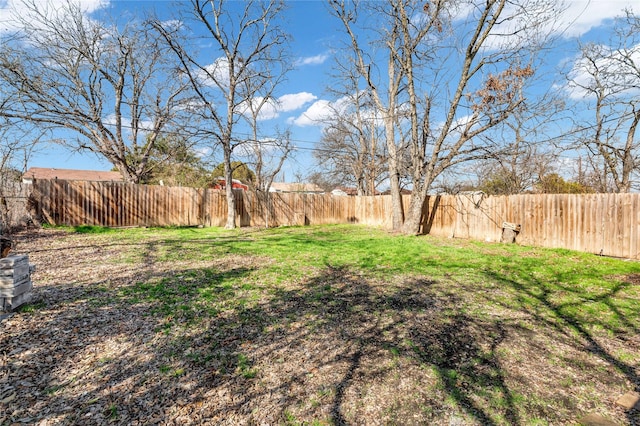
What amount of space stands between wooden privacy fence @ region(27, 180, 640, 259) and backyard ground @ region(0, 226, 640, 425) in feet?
7.74

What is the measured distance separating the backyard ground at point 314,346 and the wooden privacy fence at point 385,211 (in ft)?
7.74

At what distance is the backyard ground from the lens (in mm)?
1955

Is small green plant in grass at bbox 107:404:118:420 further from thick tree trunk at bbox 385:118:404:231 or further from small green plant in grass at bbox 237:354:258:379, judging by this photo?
thick tree trunk at bbox 385:118:404:231

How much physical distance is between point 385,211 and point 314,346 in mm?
11989

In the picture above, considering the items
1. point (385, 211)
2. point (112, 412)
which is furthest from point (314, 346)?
point (385, 211)

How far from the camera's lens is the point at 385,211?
14.2 m

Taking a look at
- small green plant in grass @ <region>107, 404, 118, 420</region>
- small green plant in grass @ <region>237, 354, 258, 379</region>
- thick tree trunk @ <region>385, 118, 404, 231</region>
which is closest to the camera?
small green plant in grass @ <region>107, 404, 118, 420</region>

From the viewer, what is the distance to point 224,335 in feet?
9.52

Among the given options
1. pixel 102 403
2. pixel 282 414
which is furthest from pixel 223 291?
pixel 282 414

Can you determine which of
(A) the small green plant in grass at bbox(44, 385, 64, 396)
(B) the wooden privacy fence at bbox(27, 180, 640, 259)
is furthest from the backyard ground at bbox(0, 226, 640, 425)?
(B) the wooden privacy fence at bbox(27, 180, 640, 259)

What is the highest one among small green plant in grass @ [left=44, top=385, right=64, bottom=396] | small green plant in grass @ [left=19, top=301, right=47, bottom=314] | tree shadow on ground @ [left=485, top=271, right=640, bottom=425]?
small green plant in grass @ [left=19, top=301, right=47, bottom=314]

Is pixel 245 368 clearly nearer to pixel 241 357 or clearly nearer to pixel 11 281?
pixel 241 357

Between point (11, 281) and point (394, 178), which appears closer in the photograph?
point (11, 281)

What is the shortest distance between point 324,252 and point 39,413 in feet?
18.6
